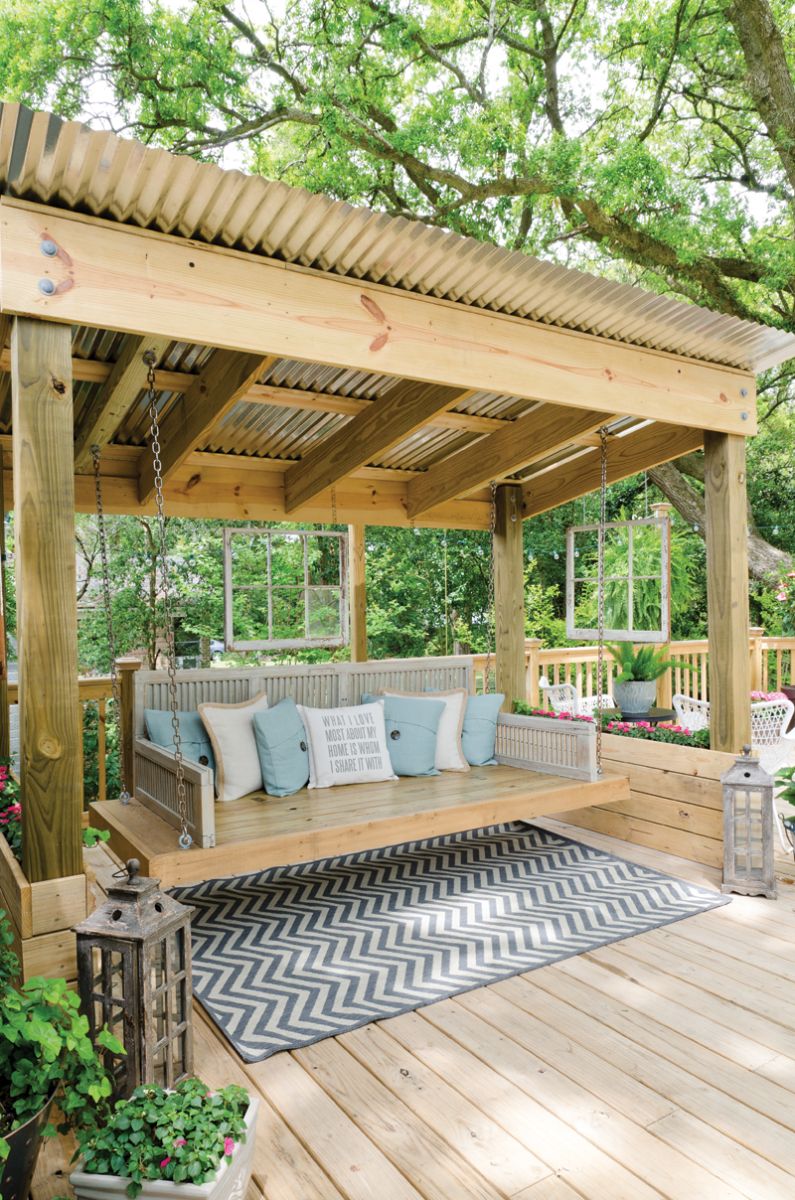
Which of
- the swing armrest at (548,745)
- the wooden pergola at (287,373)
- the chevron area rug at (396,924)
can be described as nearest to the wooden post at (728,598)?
the wooden pergola at (287,373)

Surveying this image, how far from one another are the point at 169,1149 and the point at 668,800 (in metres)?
3.07

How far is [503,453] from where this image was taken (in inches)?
181

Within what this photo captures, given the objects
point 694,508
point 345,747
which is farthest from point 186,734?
point 694,508

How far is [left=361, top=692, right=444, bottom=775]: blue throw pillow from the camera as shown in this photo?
412 centimetres

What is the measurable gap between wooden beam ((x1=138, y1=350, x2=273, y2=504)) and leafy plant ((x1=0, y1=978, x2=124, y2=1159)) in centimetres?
206

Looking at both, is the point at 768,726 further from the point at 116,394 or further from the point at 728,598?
the point at 116,394

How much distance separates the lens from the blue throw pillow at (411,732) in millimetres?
4125

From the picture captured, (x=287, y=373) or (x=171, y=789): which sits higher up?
(x=287, y=373)

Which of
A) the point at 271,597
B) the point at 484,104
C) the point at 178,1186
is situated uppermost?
the point at 484,104

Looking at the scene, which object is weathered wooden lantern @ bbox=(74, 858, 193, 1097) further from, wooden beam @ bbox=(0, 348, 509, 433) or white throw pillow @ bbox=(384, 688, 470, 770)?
white throw pillow @ bbox=(384, 688, 470, 770)

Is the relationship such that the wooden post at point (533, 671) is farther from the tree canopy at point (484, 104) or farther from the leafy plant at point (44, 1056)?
the leafy plant at point (44, 1056)

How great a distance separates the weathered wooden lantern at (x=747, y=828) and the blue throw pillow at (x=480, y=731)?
1322 millimetres

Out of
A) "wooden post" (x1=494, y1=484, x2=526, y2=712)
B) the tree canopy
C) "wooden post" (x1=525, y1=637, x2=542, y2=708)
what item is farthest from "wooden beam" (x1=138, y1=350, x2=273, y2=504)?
the tree canopy

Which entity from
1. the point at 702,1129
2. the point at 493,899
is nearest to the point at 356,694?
the point at 493,899
